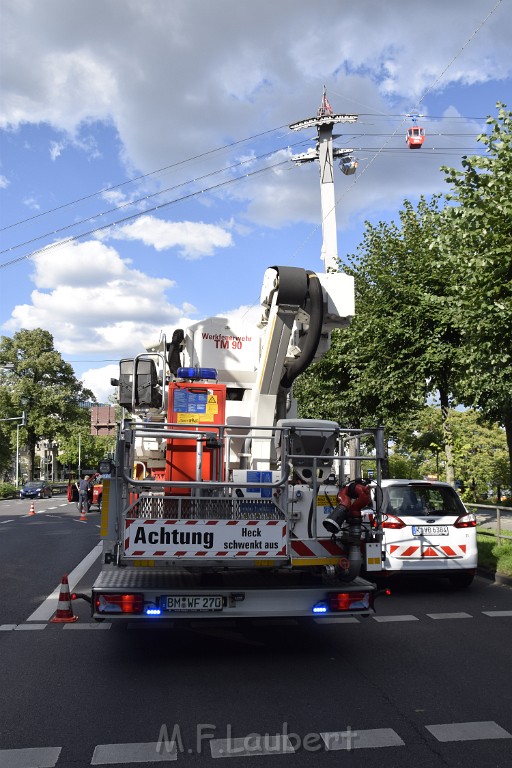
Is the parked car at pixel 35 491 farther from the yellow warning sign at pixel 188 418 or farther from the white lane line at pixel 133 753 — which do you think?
the white lane line at pixel 133 753

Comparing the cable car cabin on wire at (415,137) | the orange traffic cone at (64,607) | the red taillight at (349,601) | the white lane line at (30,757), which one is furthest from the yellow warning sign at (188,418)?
the cable car cabin on wire at (415,137)

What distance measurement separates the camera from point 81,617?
27.7 ft

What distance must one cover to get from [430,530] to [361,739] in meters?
5.43

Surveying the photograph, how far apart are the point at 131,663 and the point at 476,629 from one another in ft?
11.9

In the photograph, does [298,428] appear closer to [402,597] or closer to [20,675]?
[20,675]

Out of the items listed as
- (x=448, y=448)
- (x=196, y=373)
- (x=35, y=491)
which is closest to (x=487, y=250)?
(x=196, y=373)

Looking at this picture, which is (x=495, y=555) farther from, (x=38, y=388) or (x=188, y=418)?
(x=38, y=388)

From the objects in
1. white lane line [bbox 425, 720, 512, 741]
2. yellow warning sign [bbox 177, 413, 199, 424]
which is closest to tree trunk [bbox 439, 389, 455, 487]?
yellow warning sign [bbox 177, 413, 199, 424]

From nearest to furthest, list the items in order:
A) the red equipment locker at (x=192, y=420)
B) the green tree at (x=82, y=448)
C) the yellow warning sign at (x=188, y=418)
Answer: the red equipment locker at (x=192, y=420), the yellow warning sign at (x=188, y=418), the green tree at (x=82, y=448)

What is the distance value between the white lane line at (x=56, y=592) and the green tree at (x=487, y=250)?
6.95 m

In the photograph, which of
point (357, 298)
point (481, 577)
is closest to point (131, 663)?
point (481, 577)

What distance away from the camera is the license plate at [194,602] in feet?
19.3

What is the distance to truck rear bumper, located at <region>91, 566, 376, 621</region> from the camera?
19.2 feet

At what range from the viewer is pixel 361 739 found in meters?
4.52
